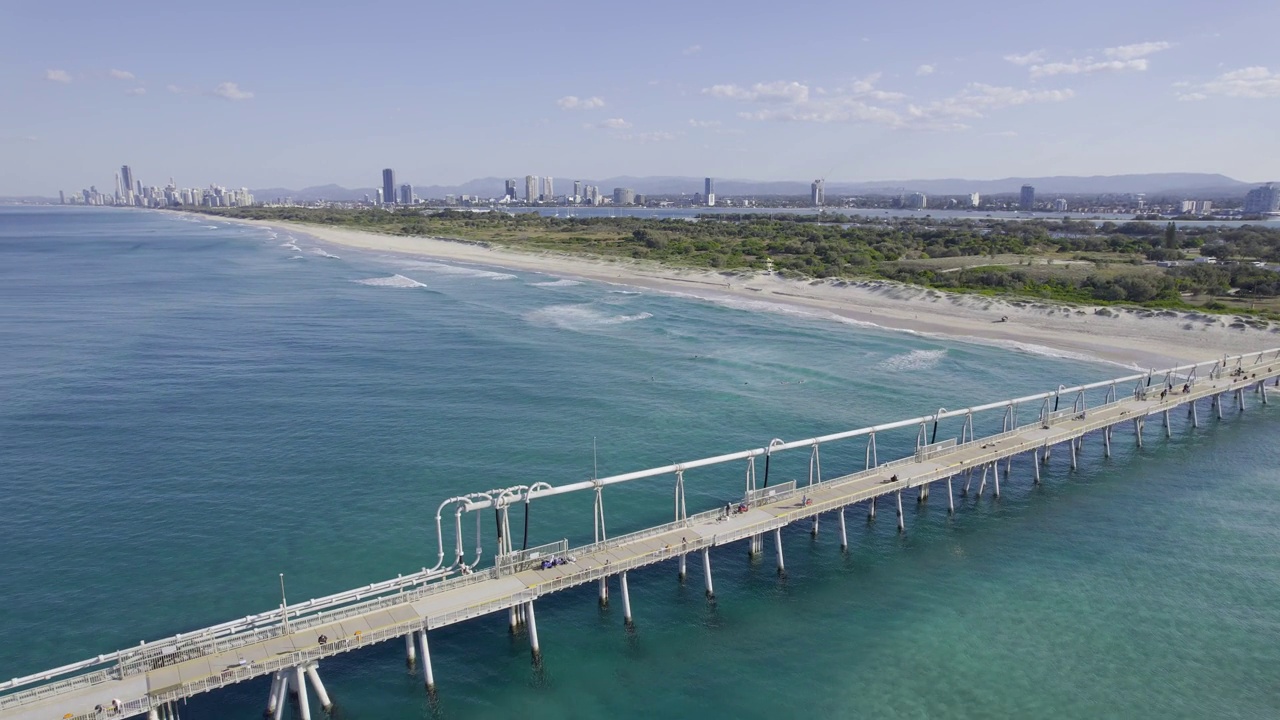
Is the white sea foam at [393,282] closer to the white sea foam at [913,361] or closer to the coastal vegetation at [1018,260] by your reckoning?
the coastal vegetation at [1018,260]

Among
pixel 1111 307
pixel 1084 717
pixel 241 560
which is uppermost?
pixel 1111 307

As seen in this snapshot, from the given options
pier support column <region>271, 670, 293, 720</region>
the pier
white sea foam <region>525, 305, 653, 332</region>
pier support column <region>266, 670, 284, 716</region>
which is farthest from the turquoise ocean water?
white sea foam <region>525, 305, 653, 332</region>

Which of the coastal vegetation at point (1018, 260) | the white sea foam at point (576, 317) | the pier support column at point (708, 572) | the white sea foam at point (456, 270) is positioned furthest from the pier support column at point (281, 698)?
the white sea foam at point (456, 270)

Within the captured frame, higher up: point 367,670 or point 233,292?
point 233,292

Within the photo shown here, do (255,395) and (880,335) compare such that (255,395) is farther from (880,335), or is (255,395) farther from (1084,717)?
(880,335)

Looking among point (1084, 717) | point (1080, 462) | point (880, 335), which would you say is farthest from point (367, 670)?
point (880, 335)

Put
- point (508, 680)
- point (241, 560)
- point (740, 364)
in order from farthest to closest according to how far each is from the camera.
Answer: point (740, 364), point (241, 560), point (508, 680)

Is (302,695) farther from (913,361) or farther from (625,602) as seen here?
(913,361)

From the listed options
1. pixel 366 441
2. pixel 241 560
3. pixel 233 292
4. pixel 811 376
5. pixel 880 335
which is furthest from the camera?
pixel 233 292
